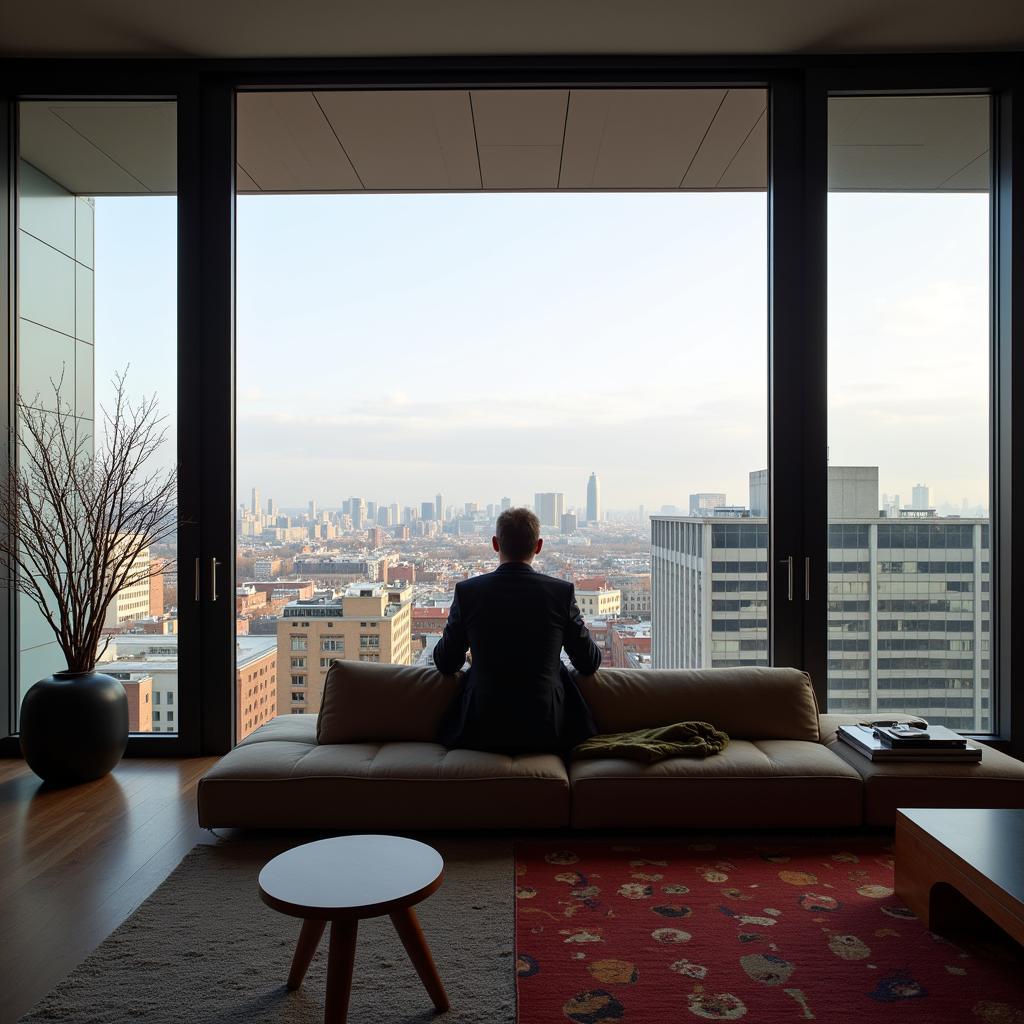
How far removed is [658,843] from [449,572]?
1.80 meters

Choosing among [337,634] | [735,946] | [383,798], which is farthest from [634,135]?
[735,946]

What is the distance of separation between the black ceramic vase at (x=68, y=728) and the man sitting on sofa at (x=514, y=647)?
1.60 meters

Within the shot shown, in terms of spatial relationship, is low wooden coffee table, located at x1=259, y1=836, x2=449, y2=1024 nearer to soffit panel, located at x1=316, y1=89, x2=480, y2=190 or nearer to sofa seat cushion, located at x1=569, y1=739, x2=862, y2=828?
sofa seat cushion, located at x1=569, y1=739, x2=862, y2=828

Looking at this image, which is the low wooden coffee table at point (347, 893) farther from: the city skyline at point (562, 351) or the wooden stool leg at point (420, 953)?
the city skyline at point (562, 351)

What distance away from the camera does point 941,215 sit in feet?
13.9

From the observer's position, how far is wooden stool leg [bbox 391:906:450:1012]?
187cm

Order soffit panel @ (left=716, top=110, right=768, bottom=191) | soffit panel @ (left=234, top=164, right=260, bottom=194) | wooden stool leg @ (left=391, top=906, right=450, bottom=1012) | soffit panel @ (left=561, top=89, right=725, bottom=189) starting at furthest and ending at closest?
soffit panel @ (left=234, top=164, right=260, bottom=194), soffit panel @ (left=716, top=110, right=768, bottom=191), soffit panel @ (left=561, top=89, right=725, bottom=189), wooden stool leg @ (left=391, top=906, right=450, bottom=1012)

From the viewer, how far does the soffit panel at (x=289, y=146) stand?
4.24 m

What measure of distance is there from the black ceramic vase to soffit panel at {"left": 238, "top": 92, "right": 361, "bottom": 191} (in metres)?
2.85

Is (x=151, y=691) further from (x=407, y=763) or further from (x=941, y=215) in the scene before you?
(x=941, y=215)

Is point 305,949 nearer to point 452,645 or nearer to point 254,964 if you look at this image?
point 254,964

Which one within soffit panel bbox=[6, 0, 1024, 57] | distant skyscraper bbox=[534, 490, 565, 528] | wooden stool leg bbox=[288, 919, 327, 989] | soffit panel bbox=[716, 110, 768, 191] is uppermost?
soffit panel bbox=[6, 0, 1024, 57]

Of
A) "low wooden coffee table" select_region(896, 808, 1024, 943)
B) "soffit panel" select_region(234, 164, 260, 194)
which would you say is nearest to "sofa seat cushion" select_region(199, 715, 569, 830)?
"low wooden coffee table" select_region(896, 808, 1024, 943)

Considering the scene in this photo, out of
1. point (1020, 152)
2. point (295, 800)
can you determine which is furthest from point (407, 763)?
point (1020, 152)
